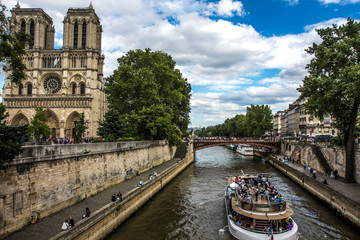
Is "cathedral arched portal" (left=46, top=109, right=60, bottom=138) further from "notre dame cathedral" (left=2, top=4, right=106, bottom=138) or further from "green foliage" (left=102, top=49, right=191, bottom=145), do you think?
"green foliage" (left=102, top=49, right=191, bottom=145)

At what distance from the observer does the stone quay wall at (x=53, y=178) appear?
11703 millimetres

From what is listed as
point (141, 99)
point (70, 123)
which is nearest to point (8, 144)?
point (141, 99)

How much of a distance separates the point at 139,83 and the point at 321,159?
85.1ft

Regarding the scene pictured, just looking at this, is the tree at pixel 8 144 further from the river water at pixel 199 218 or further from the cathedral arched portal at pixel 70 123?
the cathedral arched portal at pixel 70 123

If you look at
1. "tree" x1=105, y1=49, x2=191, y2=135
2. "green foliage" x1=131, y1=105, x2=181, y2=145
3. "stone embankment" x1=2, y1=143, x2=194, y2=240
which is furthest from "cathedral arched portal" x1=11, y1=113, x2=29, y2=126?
"stone embankment" x1=2, y1=143, x2=194, y2=240

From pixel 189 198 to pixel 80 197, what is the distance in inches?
390

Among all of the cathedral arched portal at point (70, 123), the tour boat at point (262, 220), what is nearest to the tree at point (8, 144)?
the tour boat at point (262, 220)

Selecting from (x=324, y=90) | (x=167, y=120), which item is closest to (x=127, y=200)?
(x=324, y=90)

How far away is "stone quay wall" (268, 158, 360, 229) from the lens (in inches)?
628

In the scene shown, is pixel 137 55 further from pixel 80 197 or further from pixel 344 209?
pixel 344 209

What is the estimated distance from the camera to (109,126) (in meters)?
33.3

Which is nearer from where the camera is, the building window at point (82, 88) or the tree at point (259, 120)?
the building window at point (82, 88)

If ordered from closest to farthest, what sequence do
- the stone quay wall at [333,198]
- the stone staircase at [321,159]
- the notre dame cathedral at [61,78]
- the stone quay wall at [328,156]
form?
1. the stone quay wall at [333,198]
2. the stone quay wall at [328,156]
3. the stone staircase at [321,159]
4. the notre dame cathedral at [61,78]

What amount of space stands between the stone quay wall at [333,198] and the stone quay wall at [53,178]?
1700 cm
